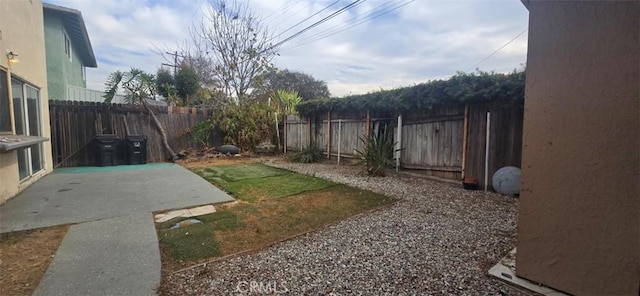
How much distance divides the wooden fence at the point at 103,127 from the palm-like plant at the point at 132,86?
0.75 ft

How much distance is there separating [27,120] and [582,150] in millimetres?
7951

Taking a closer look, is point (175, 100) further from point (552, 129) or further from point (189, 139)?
point (552, 129)

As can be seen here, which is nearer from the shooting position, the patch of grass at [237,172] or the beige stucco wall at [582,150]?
the beige stucco wall at [582,150]

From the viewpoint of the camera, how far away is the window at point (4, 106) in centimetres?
401

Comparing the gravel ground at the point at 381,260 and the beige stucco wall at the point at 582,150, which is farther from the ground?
the beige stucco wall at the point at 582,150

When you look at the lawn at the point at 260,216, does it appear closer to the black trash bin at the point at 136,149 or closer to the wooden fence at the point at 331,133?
the wooden fence at the point at 331,133

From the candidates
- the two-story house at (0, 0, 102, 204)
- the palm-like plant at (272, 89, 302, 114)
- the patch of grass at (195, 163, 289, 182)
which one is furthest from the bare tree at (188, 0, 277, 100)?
the two-story house at (0, 0, 102, 204)

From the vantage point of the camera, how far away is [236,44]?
12.0 metres

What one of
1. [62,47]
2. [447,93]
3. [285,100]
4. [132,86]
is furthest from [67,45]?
[447,93]

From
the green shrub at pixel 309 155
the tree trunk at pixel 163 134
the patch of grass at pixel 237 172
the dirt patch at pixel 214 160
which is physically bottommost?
the patch of grass at pixel 237 172

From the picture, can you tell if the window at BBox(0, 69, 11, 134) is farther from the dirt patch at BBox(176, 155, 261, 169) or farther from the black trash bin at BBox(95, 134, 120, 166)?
the dirt patch at BBox(176, 155, 261, 169)

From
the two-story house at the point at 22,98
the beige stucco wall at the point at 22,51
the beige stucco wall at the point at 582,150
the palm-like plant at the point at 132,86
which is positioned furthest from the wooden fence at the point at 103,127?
the beige stucco wall at the point at 582,150

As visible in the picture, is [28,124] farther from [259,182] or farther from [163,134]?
[259,182]

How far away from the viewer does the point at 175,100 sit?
11.7 metres
